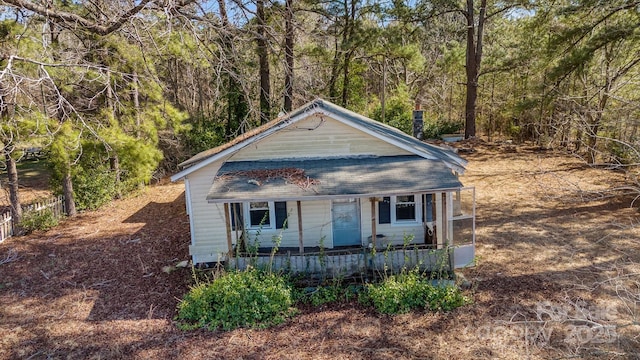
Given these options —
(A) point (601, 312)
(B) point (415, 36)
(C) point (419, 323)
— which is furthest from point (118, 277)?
(B) point (415, 36)

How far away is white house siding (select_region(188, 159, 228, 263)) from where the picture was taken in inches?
427

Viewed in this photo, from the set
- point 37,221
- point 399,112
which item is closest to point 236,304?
point 37,221

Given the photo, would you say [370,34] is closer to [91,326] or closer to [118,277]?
[118,277]

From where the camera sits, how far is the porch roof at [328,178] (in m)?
9.03

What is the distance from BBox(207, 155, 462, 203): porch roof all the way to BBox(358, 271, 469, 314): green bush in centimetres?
191

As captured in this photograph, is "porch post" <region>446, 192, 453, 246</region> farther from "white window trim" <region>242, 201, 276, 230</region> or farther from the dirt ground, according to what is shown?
"white window trim" <region>242, 201, 276, 230</region>

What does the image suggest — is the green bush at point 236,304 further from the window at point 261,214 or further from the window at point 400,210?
the window at point 400,210

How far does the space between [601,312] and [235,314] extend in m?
7.07

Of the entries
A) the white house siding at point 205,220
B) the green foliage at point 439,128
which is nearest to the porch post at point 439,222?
the white house siding at point 205,220

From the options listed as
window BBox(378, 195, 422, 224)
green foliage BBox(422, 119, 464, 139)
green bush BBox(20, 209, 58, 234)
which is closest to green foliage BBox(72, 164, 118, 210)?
green bush BBox(20, 209, 58, 234)

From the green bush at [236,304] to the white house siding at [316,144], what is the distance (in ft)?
11.4

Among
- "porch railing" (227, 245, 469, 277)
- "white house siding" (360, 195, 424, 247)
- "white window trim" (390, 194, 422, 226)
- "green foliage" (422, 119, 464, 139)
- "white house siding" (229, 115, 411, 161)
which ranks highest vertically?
"green foliage" (422, 119, 464, 139)

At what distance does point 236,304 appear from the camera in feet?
27.3

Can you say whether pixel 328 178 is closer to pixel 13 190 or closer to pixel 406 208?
pixel 406 208
